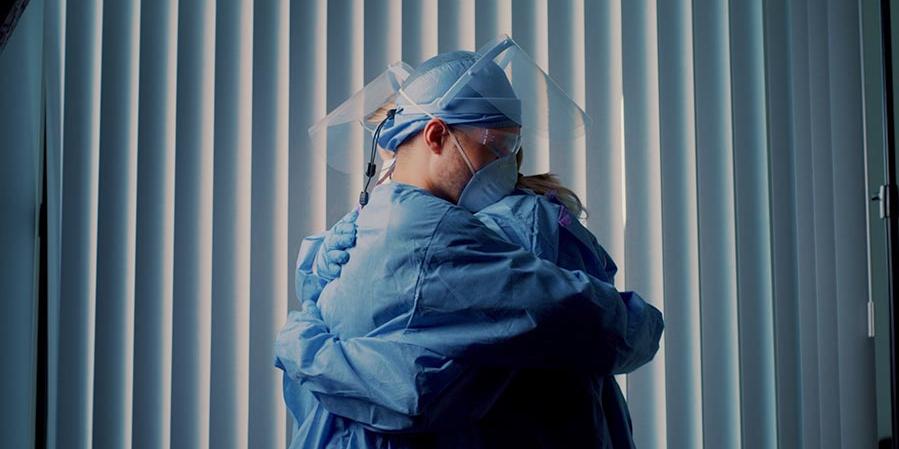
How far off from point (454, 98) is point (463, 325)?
351 mm

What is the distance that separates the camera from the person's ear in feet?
4.11

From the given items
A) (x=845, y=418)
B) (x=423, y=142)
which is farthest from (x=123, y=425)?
(x=845, y=418)

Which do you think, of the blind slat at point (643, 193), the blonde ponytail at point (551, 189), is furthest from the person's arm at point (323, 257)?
the blind slat at point (643, 193)

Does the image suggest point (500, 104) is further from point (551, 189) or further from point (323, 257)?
point (323, 257)

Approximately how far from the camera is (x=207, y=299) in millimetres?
1652

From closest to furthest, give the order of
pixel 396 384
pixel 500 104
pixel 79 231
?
pixel 396 384 → pixel 500 104 → pixel 79 231

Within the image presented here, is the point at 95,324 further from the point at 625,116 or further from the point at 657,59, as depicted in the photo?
the point at 657,59

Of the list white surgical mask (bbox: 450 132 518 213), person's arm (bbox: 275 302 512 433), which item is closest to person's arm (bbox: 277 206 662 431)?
person's arm (bbox: 275 302 512 433)

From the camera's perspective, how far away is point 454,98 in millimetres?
1250

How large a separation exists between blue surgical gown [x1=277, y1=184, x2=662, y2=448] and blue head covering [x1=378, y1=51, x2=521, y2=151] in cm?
13

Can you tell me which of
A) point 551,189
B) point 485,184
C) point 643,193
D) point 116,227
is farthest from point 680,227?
point 116,227

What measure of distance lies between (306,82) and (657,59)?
0.72m

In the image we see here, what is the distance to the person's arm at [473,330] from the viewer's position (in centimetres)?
109

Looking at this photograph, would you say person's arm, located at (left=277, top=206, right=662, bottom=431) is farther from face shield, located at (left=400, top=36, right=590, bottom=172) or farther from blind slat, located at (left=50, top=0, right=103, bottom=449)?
blind slat, located at (left=50, top=0, right=103, bottom=449)
